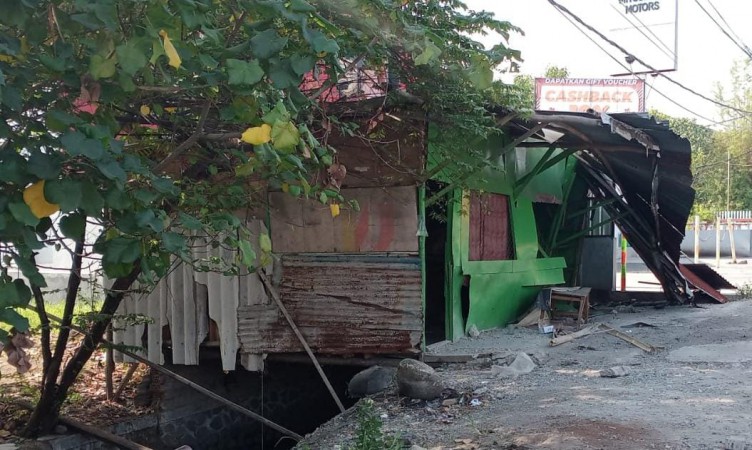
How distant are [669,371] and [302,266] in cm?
396

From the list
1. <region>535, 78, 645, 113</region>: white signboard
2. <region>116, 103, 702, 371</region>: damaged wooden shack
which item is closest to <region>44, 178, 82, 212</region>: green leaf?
<region>116, 103, 702, 371</region>: damaged wooden shack

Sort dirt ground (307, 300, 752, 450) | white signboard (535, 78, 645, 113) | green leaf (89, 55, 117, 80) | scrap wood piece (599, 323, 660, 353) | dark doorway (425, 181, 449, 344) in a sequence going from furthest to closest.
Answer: white signboard (535, 78, 645, 113), dark doorway (425, 181, 449, 344), scrap wood piece (599, 323, 660, 353), dirt ground (307, 300, 752, 450), green leaf (89, 55, 117, 80)

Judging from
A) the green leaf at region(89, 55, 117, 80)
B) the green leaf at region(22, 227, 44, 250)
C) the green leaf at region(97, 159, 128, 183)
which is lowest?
the green leaf at region(22, 227, 44, 250)

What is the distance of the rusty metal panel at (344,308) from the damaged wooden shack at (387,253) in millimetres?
11

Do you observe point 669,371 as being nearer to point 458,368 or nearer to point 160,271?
point 458,368

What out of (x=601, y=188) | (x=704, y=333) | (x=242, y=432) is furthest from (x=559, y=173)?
(x=242, y=432)

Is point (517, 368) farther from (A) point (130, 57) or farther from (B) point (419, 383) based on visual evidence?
(A) point (130, 57)

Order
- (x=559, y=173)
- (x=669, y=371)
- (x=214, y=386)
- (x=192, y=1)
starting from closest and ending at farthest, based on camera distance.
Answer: (x=192, y=1) → (x=669, y=371) → (x=214, y=386) → (x=559, y=173)

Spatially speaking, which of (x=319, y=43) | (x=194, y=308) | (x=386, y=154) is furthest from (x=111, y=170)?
(x=194, y=308)

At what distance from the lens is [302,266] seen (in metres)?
7.46

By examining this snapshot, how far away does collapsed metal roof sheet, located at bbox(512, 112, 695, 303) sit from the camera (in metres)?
8.13

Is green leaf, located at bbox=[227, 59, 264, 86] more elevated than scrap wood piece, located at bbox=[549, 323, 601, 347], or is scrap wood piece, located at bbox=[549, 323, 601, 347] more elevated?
green leaf, located at bbox=[227, 59, 264, 86]

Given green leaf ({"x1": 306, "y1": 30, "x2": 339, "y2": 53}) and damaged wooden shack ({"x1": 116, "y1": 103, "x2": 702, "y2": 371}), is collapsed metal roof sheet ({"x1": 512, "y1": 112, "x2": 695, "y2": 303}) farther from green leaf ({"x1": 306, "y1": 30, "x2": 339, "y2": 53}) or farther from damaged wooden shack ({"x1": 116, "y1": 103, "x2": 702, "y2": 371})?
green leaf ({"x1": 306, "y1": 30, "x2": 339, "y2": 53})

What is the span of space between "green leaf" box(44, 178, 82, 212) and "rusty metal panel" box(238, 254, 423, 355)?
16.6 ft
